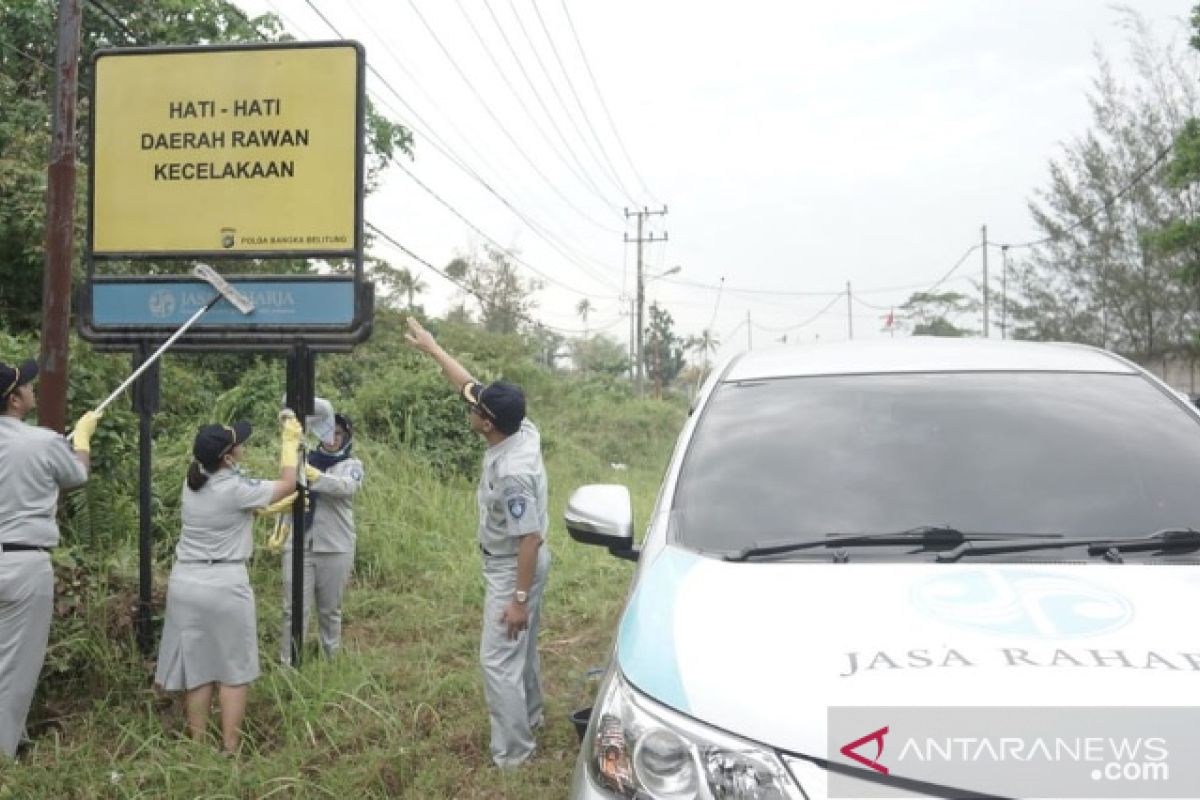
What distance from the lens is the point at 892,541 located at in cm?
260

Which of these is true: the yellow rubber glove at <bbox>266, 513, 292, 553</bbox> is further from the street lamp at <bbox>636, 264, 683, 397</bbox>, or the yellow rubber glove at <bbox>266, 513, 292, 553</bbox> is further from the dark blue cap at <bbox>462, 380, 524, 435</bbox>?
the street lamp at <bbox>636, 264, 683, 397</bbox>

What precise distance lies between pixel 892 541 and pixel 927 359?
40.7 inches

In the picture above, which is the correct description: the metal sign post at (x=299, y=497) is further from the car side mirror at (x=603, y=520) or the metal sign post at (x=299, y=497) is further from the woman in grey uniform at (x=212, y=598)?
the car side mirror at (x=603, y=520)

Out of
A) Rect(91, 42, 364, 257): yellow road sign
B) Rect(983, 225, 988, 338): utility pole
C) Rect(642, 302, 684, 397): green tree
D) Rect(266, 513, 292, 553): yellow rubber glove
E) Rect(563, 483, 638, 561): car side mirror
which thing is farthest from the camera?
Rect(642, 302, 684, 397): green tree

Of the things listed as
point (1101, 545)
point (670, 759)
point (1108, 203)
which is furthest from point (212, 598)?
point (1108, 203)

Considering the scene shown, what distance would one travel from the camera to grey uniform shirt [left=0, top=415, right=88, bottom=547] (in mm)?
4191

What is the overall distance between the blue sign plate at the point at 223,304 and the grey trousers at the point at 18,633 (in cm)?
143

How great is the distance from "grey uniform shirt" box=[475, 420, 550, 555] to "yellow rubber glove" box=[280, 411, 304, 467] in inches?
36.7

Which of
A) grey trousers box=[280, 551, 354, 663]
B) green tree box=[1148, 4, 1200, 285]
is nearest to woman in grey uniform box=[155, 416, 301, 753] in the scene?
grey trousers box=[280, 551, 354, 663]

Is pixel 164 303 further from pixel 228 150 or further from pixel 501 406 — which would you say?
pixel 501 406

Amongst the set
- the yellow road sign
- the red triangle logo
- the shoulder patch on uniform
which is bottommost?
the red triangle logo

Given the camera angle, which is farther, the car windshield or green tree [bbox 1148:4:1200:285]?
green tree [bbox 1148:4:1200:285]

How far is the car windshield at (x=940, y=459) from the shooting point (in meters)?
2.74

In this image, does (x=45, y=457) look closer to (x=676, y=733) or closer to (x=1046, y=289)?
(x=676, y=733)
